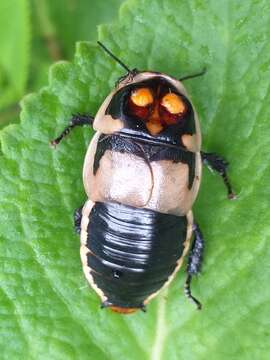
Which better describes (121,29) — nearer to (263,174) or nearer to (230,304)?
(263,174)

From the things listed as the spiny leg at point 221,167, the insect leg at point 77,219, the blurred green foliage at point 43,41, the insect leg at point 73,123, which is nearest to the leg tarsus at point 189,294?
the spiny leg at point 221,167

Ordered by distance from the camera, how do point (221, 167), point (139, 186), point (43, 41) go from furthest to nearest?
point (43, 41), point (221, 167), point (139, 186)

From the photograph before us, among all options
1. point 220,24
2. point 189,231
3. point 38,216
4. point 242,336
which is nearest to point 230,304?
point 242,336

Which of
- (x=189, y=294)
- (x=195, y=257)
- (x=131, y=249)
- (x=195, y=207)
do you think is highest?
(x=195, y=207)

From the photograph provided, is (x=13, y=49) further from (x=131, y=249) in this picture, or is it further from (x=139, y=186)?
(x=131, y=249)

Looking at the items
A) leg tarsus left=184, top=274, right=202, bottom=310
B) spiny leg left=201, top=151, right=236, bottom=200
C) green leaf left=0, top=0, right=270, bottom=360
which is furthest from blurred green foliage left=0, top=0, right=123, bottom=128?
leg tarsus left=184, top=274, right=202, bottom=310

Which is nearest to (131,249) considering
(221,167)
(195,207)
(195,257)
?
(195,257)
